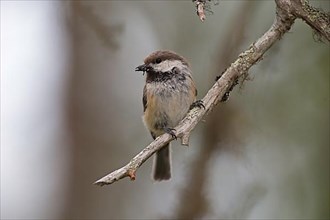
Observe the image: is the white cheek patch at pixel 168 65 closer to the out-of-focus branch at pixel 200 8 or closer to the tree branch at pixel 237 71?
the tree branch at pixel 237 71

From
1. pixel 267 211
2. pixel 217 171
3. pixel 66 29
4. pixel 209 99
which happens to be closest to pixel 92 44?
pixel 66 29

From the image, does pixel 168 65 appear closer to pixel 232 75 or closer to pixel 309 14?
pixel 232 75

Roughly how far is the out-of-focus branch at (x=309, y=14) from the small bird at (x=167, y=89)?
1737mm

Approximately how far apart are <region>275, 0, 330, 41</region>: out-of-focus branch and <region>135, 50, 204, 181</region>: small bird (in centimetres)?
174

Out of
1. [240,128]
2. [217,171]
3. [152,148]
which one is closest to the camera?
[152,148]

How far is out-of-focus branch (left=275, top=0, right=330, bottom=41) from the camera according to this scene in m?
2.85

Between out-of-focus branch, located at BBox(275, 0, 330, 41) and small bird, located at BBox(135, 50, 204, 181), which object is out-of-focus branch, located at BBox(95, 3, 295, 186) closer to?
out-of-focus branch, located at BBox(275, 0, 330, 41)

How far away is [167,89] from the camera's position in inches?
185

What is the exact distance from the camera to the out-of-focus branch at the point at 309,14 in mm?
2852

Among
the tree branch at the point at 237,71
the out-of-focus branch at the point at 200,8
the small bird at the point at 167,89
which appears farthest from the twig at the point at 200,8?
the small bird at the point at 167,89

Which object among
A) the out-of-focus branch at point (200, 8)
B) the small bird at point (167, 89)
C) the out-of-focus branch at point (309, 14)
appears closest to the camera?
the out-of-focus branch at point (200, 8)

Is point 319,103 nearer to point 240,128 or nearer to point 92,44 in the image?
point 240,128

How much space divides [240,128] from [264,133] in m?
0.89

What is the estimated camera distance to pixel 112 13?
6039mm
